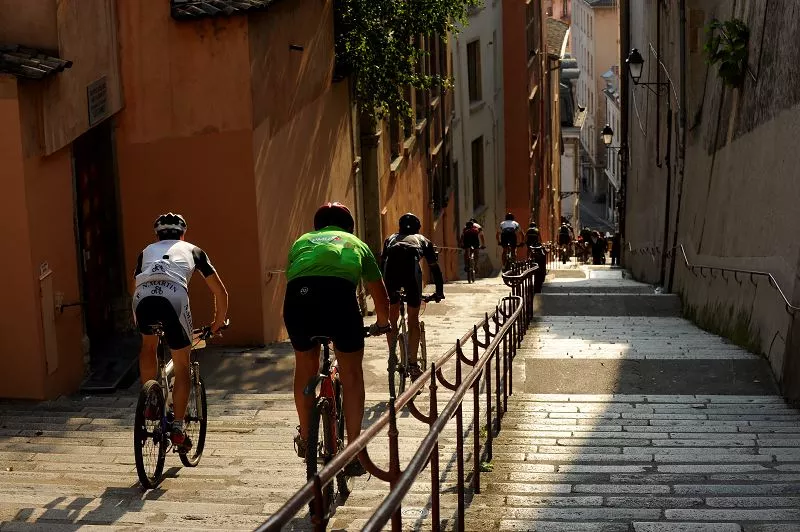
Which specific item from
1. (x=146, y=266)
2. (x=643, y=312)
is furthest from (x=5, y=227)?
(x=643, y=312)

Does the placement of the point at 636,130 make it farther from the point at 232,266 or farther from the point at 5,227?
the point at 5,227

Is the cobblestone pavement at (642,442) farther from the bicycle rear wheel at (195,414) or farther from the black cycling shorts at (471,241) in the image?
the black cycling shorts at (471,241)

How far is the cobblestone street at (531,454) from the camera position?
19.4 feet

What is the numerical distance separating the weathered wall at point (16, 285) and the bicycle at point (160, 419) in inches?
96.8

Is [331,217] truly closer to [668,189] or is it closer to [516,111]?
[668,189]

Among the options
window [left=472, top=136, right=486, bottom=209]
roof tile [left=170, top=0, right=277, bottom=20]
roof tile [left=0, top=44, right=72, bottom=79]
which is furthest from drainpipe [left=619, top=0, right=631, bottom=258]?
roof tile [left=0, top=44, right=72, bottom=79]

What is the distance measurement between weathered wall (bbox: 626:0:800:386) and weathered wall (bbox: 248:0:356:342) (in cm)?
488

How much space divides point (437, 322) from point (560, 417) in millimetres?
7426

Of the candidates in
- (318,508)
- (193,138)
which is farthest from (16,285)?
(318,508)

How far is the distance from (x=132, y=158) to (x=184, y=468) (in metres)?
5.51

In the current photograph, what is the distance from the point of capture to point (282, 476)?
720 centimetres

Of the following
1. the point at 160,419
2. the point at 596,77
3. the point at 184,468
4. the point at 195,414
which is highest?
the point at 596,77

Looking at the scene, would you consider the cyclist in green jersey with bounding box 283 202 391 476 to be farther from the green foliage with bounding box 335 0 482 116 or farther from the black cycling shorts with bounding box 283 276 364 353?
the green foliage with bounding box 335 0 482 116

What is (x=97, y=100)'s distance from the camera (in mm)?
11523
